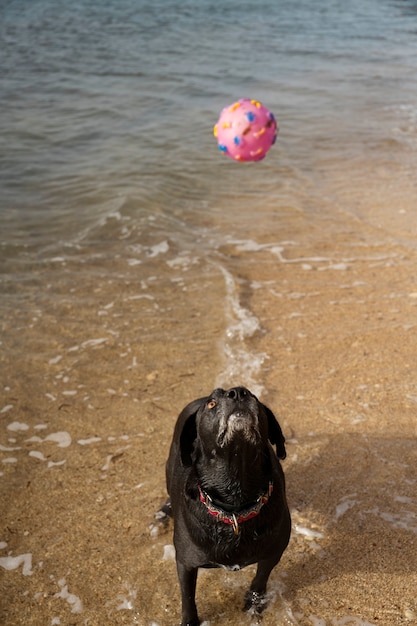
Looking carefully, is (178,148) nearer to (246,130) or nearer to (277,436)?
(246,130)

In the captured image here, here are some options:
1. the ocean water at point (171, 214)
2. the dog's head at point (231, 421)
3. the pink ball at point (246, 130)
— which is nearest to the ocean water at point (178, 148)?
the ocean water at point (171, 214)

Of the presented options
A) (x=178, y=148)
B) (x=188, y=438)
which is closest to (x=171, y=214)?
(x=178, y=148)

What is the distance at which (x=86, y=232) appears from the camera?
9000mm

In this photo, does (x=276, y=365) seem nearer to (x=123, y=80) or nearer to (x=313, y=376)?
(x=313, y=376)

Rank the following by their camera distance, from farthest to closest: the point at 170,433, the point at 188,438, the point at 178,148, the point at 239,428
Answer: the point at 178,148 < the point at 170,433 < the point at 188,438 < the point at 239,428

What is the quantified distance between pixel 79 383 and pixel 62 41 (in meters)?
15.7

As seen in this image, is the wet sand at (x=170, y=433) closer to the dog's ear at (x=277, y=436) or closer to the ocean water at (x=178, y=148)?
the ocean water at (x=178, y=148)

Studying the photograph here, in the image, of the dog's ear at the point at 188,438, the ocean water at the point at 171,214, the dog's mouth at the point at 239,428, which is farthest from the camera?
the ocean water at the point at 171,214

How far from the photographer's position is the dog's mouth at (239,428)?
3.08 m

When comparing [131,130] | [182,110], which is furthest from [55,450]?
[182,110]

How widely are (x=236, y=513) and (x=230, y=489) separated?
0.39 ft

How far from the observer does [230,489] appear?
10.8ft

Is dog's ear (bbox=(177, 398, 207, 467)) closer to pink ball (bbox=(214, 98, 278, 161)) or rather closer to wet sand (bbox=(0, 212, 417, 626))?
wet sand (bbox=(0, 212, 417, 626))

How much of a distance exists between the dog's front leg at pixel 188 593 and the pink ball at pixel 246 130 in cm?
507
